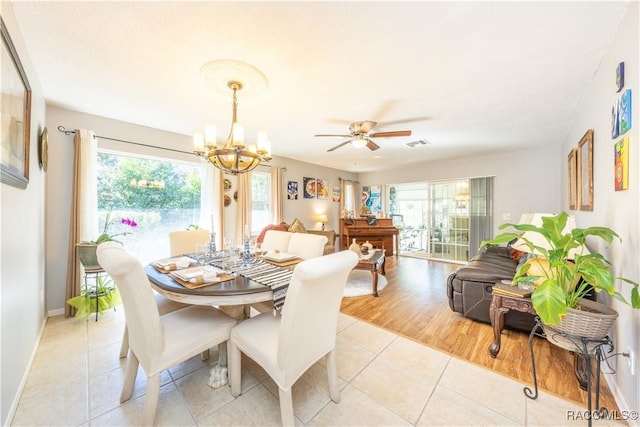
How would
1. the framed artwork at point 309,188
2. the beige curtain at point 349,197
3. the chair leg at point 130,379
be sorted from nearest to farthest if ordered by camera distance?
1. the chair leg at point 130,379
2. the framed artwork at point 309,188
3. the beige curtain at point 349,197

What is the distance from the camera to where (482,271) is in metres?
2.53

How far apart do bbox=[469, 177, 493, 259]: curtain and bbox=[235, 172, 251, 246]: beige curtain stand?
484cm

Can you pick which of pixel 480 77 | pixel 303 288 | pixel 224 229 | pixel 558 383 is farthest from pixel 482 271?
pixel 224 229

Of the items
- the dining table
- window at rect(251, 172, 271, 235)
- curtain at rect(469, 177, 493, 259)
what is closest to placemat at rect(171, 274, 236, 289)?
the dining table

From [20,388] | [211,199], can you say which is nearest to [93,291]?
[20,388]

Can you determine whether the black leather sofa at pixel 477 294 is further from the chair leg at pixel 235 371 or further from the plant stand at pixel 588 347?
the chair leg at pixel 235 371

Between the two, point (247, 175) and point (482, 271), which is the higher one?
point (247, 175)

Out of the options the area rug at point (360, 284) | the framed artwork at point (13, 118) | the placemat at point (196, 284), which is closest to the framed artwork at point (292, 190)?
the area rug at point (360, 284)

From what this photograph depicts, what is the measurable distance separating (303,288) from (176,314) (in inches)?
45.7

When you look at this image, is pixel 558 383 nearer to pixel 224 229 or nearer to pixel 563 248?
pixel 563 248

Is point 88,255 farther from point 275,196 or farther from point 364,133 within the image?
point 364,133

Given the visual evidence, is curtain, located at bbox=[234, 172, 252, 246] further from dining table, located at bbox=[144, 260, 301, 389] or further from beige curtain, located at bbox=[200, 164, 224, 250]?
dining table, located at bbox=[144, 260, 301, 389]

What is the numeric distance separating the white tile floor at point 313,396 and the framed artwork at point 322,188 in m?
4.45

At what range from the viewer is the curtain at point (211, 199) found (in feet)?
12.8
